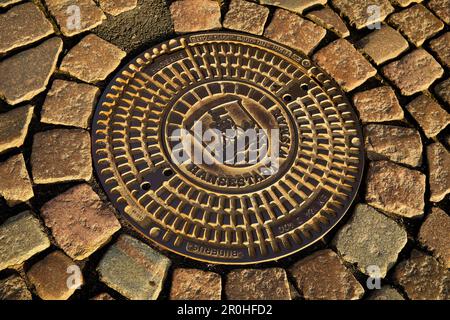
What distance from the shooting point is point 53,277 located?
244 cm

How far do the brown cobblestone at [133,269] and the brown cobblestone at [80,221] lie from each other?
3.2 inches

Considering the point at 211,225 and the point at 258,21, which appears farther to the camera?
the point at 258,21

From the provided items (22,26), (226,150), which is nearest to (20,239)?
(226,150)

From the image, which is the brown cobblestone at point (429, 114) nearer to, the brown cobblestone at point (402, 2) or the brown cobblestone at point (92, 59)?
the brown cobblestone at point (402, 2)

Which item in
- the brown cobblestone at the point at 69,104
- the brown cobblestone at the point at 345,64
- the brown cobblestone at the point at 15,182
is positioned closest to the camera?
the brown cobblestone at the point at 15,182

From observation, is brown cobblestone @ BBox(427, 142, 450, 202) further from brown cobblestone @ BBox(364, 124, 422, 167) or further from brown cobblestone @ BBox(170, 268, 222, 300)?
brown cobblestone @ BBox(170, 268, 222, 300)

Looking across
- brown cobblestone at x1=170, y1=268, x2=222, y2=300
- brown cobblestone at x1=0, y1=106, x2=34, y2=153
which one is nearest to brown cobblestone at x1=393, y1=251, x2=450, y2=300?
brown cobblestone at x1=170, y1=268, x2=222, y2=300

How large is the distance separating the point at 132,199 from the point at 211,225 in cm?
42

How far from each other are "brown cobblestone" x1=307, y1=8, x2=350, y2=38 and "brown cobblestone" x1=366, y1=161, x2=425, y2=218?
0.94m

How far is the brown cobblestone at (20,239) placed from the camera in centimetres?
246

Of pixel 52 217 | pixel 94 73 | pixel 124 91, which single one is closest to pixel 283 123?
pixel 124 91

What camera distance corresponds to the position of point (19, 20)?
3125mm

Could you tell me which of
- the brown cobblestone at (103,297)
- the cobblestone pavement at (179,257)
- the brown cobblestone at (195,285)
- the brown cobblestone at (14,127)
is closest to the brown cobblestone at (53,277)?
the cobblestone pavement at (179,257)

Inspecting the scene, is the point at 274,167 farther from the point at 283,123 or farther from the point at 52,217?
the point at 52,217
